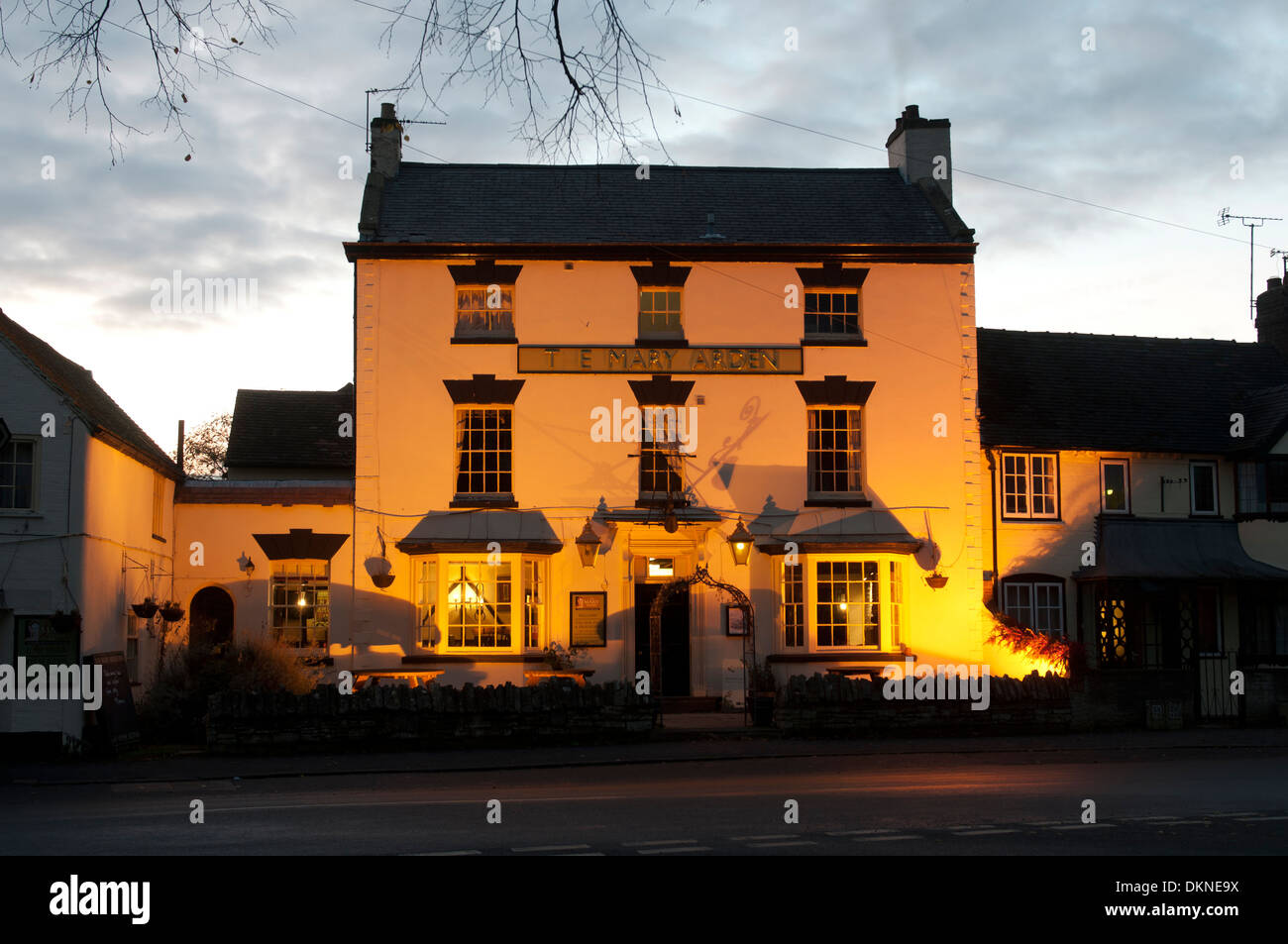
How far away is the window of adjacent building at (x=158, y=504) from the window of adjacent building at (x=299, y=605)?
2238mm

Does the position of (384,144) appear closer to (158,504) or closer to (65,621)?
(158,504)

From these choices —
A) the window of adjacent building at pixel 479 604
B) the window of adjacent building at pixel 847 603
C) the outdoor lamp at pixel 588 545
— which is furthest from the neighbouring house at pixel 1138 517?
the window of adjacent building at pixel 479 604

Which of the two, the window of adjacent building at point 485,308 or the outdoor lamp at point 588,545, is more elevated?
the window of adjacent building at point 485,308

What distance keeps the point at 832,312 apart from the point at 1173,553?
867cm

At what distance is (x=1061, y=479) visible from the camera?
26.4 m

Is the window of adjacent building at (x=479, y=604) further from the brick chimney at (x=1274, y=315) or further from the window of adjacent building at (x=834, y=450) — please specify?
the brick chimney at (x=1274, y=315)

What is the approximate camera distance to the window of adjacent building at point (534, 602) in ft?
78.1

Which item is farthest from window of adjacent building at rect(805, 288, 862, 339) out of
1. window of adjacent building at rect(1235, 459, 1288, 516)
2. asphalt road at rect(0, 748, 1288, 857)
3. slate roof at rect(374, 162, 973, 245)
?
asphalt road at rect(0, 748, 1288, 857)

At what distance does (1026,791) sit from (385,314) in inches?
614

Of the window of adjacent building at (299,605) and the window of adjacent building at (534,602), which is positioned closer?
the window of adjacent building at (534,602)

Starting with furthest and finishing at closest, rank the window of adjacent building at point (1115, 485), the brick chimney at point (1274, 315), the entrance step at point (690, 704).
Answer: the brick chimney at point (1274, 315)
the window of adjacent building at point (1115, 485)
the entrance step at point (690, 704)

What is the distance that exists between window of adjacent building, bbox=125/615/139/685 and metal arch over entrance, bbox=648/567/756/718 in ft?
29.7
